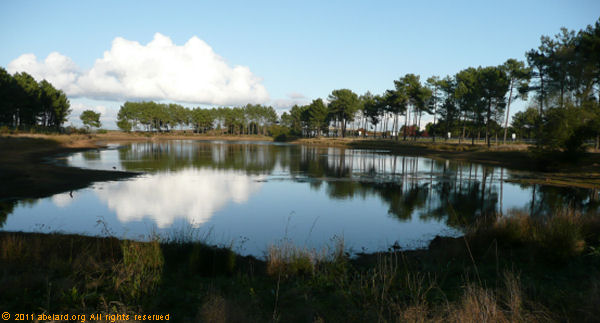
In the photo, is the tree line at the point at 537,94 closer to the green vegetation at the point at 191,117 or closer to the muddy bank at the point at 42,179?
the muddy bank at the point at 42,179

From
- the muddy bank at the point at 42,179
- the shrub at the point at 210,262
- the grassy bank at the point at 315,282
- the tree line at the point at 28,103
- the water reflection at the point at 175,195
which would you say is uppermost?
the tree line at the point at 28,103

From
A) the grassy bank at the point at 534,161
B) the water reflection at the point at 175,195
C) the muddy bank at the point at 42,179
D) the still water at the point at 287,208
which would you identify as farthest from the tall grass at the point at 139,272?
the grassy bank at the point at 534,161

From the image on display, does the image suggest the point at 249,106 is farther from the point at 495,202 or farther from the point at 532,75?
the point at 495,202

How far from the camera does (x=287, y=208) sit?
21.3m

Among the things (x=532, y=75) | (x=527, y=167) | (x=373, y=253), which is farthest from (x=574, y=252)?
(x=532, y=75)

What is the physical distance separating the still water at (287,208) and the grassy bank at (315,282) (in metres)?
1.45

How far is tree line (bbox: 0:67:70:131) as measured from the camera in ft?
236

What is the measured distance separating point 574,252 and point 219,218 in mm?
15020

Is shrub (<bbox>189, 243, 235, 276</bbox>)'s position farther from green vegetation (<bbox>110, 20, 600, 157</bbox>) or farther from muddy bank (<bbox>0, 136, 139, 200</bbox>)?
green vegetation (<bbox>110, 20, 600, 157</bbox>)

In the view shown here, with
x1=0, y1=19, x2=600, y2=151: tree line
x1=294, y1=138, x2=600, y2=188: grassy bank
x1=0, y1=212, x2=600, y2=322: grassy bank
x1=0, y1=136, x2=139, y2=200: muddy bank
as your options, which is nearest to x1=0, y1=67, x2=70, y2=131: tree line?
x1=0, y1=19, x2=600, y2=151: tree line

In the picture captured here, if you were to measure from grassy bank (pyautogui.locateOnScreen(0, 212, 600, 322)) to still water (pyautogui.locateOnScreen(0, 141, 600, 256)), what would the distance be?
57.2 inches

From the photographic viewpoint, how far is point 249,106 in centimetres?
19038

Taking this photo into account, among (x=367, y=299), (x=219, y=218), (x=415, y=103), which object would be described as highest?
(x=415, y=103)

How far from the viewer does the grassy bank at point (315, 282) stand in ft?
19.2
